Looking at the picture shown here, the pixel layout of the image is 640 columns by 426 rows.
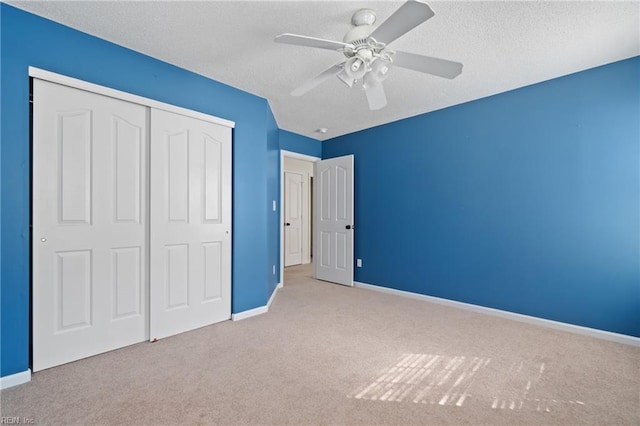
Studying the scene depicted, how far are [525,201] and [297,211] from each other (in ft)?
14.6

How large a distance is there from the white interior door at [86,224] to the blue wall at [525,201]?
3.11 m

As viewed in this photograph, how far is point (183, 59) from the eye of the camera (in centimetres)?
251

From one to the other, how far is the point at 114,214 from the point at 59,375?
3.76ft

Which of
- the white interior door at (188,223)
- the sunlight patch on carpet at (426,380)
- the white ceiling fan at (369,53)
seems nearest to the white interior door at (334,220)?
the white interior door at (188,223)

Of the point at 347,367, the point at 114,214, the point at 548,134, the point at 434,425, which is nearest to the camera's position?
the point at 434,425

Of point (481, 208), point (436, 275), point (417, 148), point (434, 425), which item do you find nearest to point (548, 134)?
point (481, 208)

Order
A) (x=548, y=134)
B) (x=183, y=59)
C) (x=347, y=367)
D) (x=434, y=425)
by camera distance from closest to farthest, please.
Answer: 1. (x=434, y=425)
2. (x=347, y=367)
3. (x=183, y=59)
4. (x=548, y=134)

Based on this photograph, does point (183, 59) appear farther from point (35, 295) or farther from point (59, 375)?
point (59, 375)

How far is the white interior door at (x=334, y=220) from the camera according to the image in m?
4.58

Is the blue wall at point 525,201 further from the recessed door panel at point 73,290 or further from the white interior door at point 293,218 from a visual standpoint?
the recessed door panel at point 73,290

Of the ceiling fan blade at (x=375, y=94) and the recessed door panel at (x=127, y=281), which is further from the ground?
the ceiling fan blade at (x=375, y=94)

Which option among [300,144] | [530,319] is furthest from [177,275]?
[530,319]

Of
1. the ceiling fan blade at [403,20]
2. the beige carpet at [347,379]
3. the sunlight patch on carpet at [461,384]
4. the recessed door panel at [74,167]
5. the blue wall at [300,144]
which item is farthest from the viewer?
the blue wall at [300,144]

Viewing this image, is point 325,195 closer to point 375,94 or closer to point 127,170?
point 375,94
